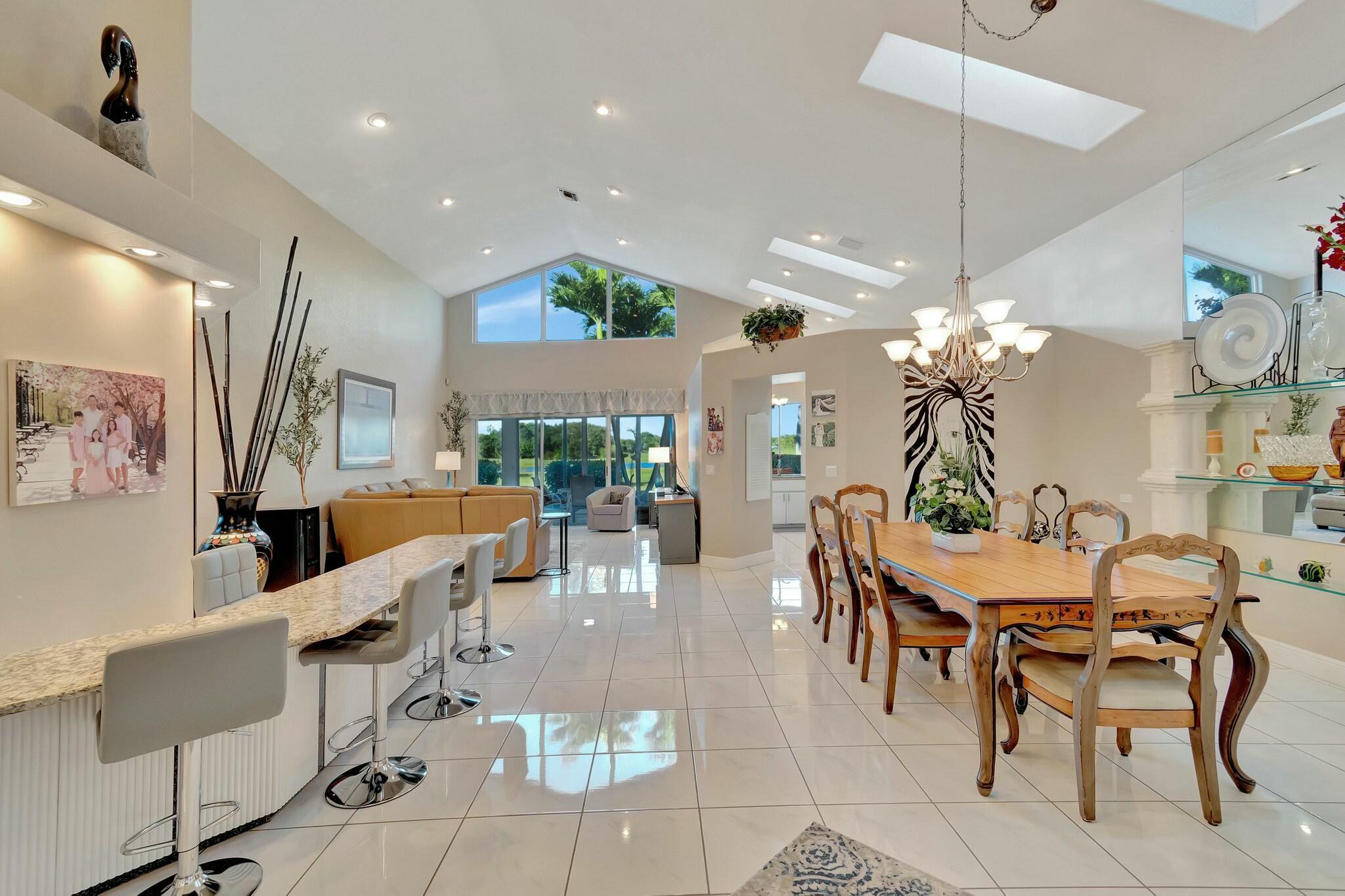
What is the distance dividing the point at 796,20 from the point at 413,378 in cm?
763

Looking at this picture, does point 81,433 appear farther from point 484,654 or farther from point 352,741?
point 484,654

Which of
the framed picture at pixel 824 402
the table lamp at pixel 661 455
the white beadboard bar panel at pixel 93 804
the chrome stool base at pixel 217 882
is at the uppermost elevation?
the framed picture at pixel 824 402

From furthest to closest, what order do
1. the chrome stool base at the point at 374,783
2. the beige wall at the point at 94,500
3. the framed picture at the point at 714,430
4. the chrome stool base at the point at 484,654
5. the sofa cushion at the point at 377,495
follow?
the framed picture at the point at 714,430 < the sofa cushion at the point at 377,495 < the chrome stool base at the point at 484,654 < the chrome stool base at the point at 374,783 < the beige wall at the point at 94,500

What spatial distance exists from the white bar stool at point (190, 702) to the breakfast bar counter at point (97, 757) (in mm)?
102

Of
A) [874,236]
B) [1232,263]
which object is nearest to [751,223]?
[874,236]

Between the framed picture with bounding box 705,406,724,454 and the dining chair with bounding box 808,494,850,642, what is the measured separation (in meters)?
2.12

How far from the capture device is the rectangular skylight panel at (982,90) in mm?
3600

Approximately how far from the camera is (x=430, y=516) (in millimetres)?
5941

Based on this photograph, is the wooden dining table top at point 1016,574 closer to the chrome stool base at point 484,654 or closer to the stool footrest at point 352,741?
the chrome stool base at point 484,654

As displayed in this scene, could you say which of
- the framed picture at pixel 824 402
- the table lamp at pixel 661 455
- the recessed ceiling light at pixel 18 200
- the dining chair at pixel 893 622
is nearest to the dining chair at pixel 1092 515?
the dining chair at pixel 893 622

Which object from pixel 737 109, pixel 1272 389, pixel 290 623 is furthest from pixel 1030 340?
pixel 290 623

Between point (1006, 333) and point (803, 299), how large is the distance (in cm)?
565

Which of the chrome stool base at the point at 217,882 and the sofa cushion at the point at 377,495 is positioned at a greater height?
the sofa cushion at the point at 377,495

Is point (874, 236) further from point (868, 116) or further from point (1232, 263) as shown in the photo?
point (1232, 263)
